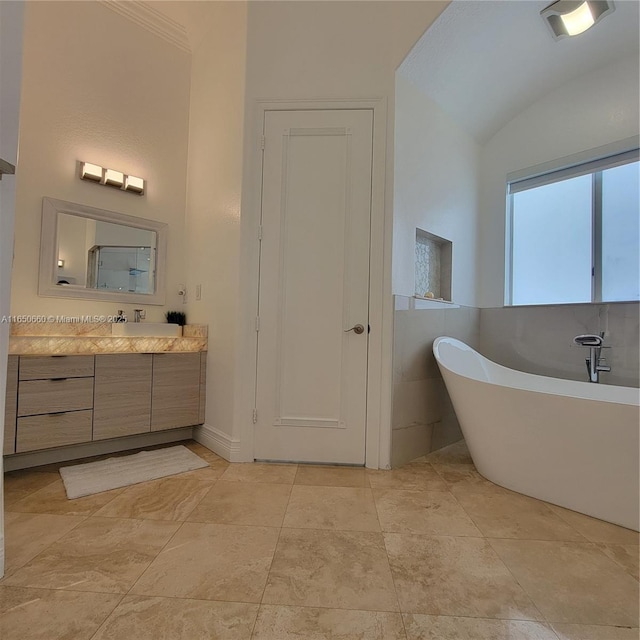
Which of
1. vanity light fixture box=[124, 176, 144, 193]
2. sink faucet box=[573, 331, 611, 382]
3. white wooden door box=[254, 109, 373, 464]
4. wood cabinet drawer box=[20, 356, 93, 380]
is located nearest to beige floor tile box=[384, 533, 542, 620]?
white wooden door box=[254, 109, 373, 464]

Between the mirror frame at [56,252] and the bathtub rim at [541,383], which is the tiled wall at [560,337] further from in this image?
the mirror frame at [56,252]

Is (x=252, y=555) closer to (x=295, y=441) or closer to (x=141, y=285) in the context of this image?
(x=295, y=441)

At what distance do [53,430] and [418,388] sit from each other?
2342 mm

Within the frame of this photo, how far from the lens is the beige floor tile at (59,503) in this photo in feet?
5.23

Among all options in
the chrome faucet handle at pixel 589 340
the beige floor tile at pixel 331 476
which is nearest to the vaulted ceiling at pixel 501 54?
the chrome faucet handle at pixel 589 340

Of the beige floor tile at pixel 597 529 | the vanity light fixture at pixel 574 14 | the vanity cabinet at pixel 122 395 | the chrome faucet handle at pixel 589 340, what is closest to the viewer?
the beige floor tile at pixel 597 529

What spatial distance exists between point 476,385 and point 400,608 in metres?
1.20

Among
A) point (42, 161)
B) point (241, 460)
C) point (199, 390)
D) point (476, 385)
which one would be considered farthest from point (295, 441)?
point (42, 161)

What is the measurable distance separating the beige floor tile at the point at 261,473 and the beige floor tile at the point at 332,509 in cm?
17

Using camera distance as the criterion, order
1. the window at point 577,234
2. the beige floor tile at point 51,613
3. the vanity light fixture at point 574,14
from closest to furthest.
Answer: the beige floor tile at point 51,613, the vanity light fixture at point 574,14, the window at point 577,234

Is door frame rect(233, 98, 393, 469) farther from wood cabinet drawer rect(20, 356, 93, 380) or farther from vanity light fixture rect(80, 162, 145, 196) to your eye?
vanity light fixture rect(80, 162, 145, 196)

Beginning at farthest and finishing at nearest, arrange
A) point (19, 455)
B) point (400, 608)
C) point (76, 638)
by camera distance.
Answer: point (19, 455) < point (400, 608) < point (76, 638)

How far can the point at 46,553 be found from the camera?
1274 mm

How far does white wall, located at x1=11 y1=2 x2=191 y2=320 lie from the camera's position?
2.39 m
